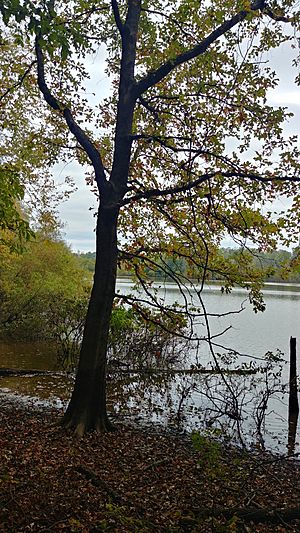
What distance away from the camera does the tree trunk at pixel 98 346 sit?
22.7 ft

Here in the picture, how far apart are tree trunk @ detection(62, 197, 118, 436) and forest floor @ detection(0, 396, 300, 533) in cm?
31

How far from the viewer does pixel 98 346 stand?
23.1 feet

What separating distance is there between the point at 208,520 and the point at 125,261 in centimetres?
475

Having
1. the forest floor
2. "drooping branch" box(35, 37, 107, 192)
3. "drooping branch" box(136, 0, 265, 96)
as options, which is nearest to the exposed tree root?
the forest floor

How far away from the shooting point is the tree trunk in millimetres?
6914

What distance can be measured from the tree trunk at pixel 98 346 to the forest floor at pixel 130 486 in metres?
0.31

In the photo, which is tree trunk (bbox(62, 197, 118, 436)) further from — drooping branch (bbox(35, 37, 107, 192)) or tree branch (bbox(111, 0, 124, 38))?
tree branch (bbox(111, 0, 124, 38))

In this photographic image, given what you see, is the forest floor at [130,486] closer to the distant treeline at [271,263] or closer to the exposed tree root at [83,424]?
the exposed tree root at [83,424]

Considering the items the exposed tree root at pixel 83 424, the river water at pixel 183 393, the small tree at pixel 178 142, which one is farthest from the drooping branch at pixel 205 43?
the exposed tree root at pixel 83 424

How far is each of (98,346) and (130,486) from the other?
2555mm

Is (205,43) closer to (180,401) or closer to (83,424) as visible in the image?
(83,424)

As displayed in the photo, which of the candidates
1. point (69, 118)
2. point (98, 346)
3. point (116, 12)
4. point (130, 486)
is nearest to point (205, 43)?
point (116, 12)

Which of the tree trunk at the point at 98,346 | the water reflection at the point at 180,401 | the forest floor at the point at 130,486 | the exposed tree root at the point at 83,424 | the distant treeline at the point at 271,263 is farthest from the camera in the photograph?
the water reflection at the point at 180,401

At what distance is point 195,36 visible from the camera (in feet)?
24.5
